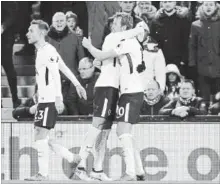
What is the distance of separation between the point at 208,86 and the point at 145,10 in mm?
1463

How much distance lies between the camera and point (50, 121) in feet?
35.7

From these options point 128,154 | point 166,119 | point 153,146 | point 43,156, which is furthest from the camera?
point 153,146

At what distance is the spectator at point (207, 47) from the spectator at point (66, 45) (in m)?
1.67

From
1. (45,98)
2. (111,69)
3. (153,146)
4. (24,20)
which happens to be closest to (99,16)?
(24,20)

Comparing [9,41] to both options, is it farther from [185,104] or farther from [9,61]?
[185,104]

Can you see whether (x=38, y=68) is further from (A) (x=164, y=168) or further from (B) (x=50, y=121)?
(A) (x=164, y=168)

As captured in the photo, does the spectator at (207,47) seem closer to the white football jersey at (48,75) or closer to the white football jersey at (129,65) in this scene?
the white football jersey at (129,65)

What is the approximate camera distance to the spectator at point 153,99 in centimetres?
1292

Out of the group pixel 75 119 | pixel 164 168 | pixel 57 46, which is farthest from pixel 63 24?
pixel 164 168

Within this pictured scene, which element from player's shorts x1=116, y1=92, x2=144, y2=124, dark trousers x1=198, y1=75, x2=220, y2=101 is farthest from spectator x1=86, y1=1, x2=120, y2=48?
player's shorts x1=116, y1=92, x2=144, y2=124

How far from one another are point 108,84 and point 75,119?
238 centimetres

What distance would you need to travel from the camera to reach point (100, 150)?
10961 millimetres

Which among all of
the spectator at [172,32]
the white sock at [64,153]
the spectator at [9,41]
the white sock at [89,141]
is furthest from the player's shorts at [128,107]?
the spectator at [9,41]

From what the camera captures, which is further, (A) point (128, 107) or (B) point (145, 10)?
(B) point (145, 10)
